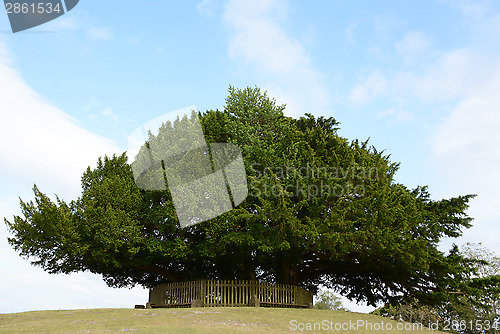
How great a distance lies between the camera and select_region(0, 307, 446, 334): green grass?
1374 centimetres

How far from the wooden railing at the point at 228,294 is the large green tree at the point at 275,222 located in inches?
76.5

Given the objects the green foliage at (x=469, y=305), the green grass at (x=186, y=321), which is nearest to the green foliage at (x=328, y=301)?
the green foliage at (x=469, y=305)

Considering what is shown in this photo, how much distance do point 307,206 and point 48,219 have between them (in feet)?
50.6

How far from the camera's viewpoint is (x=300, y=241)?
876 inches

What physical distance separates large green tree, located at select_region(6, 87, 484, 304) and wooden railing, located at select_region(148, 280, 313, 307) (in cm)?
194

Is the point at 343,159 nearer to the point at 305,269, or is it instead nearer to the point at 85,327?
the point at 305,269

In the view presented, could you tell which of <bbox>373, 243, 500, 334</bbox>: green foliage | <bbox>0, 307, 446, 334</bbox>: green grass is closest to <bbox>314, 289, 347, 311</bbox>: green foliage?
<bbox>373, 243, 500, 334</bbox>: green foliage

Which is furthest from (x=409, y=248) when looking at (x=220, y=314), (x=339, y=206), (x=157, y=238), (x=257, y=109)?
(x=157, y=238)

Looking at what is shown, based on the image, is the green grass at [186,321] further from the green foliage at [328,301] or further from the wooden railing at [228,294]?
the green foliage at [328,301]

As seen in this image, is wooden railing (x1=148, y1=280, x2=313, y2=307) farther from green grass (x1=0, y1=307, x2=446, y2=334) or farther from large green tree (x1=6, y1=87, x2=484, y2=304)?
green grass (x1=0, y1=307, x2=446, y2=334)

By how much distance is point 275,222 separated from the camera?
22453 millimetres

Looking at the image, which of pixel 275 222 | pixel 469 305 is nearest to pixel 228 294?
pixel 275 222

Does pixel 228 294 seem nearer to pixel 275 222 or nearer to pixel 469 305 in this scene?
pixel 275 222

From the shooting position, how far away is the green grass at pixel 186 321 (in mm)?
13742
